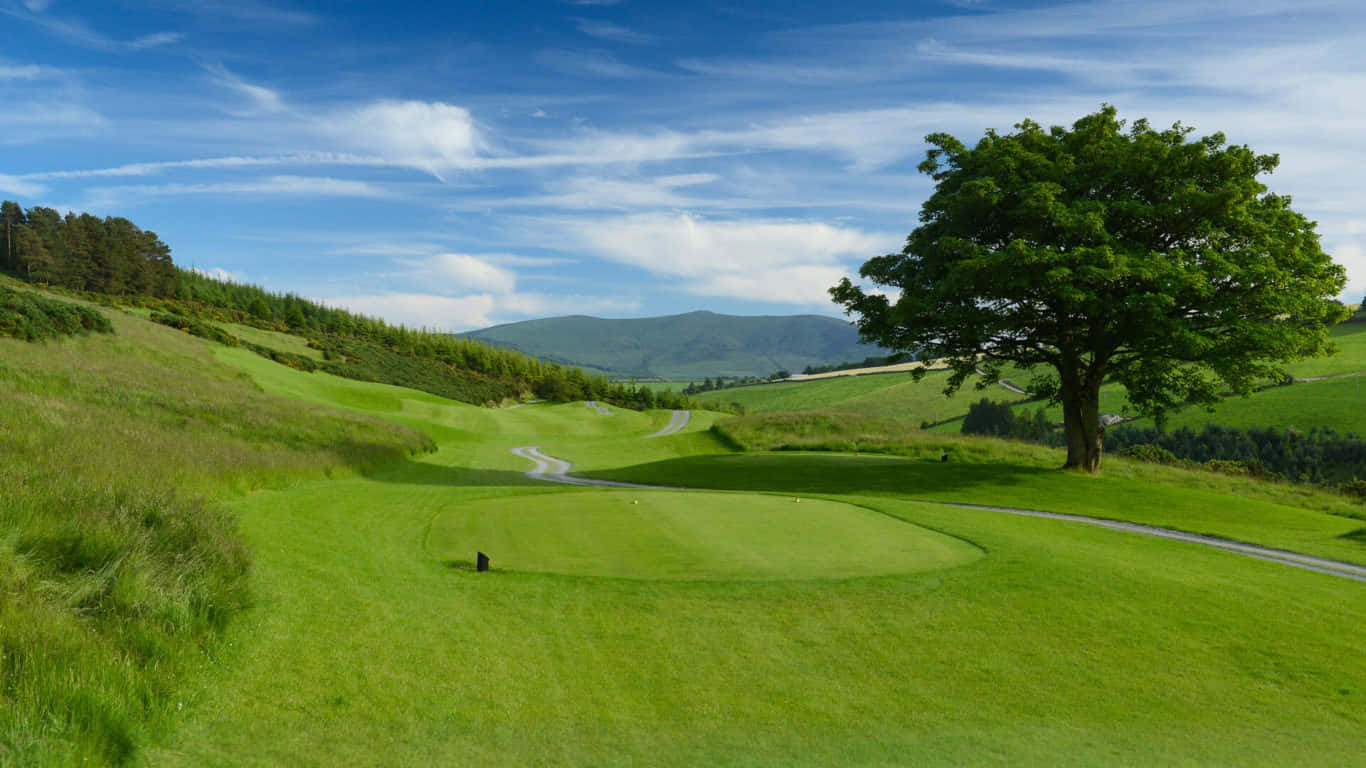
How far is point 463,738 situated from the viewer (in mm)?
5270

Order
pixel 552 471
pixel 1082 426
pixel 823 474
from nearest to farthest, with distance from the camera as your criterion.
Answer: pixel 1082 426 → pixel 823 474 → pixel 552 471

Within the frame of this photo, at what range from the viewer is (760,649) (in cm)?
716

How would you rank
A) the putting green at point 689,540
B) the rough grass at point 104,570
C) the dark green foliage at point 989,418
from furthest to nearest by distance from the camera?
the dark green foliage at point 989,418 < the putting green at point 689,540 < the rough grass at point 104,570

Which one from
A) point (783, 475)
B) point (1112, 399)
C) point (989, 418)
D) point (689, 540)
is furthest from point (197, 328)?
point (1112, 399)

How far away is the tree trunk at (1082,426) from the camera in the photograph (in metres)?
25.8

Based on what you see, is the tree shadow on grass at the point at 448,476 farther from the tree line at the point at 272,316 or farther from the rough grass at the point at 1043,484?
the tree line at the point at 272,316

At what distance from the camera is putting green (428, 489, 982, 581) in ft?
33.0

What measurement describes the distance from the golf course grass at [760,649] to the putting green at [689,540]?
0.09 meters

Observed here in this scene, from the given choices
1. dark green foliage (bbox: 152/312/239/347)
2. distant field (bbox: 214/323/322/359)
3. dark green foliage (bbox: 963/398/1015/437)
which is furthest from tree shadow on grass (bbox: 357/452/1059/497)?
distant field (bbox: 214/323/322/359)

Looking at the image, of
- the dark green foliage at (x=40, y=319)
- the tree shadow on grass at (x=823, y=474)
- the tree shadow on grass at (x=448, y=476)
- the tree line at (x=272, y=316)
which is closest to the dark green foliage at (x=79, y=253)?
the tree line at (x=272, y=316)

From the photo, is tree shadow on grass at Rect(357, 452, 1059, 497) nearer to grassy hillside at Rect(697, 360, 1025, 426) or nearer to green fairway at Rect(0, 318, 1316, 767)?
green fairway at Rect(0, 318, 1316, 767)

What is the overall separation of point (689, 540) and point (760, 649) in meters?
4.79

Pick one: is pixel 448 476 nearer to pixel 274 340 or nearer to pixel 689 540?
pixel 689 540

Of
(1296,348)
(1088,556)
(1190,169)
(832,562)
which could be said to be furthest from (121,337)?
(1296,348)
